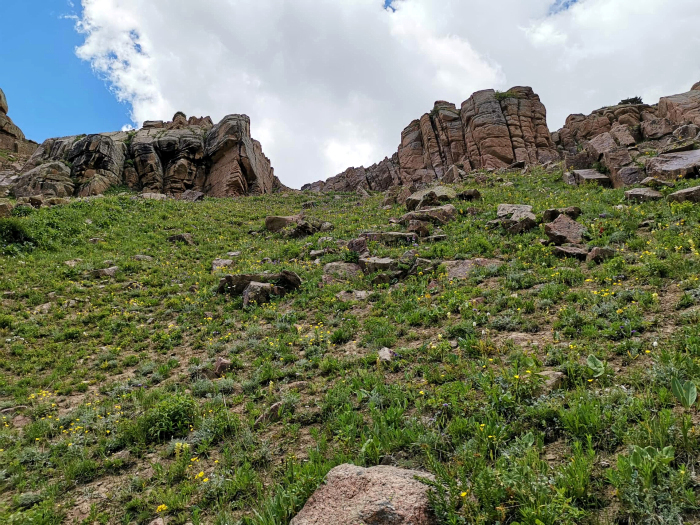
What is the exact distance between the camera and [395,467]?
4.36 meters

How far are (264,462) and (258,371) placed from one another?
315 cm

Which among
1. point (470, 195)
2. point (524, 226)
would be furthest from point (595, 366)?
point (470, 195)

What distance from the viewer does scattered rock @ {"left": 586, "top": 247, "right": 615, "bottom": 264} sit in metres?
10.5

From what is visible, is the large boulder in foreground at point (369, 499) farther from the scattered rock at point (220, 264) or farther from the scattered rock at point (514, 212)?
the scattered rock at point (220, 264)

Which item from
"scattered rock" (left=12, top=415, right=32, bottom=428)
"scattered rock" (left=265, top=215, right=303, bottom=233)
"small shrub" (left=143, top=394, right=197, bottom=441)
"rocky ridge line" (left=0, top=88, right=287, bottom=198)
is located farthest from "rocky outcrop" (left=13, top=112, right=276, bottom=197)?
"small shrub" (left=143, top=394, right=197, bottom=441)

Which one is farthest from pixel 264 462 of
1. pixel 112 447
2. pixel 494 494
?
pixel 494 494

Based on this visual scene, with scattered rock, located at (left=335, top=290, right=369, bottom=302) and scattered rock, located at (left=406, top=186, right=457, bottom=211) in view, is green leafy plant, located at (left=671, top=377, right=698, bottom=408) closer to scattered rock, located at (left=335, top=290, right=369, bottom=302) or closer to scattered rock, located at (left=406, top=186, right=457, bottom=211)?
scattered rock, located at (left=335, top=290, right=369, bottom=302)

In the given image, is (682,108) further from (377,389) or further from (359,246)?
(377,389)

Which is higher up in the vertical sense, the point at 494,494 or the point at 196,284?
the point at 196,284

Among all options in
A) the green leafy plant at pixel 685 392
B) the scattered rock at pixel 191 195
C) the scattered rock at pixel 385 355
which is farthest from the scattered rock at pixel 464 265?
the scattered rock at pixel 191 195

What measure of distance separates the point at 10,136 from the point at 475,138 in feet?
250

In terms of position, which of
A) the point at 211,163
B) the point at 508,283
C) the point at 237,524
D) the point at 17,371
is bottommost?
the point at 237,524

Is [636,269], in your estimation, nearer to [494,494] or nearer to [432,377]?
[432,377]

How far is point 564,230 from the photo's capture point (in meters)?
13.0
